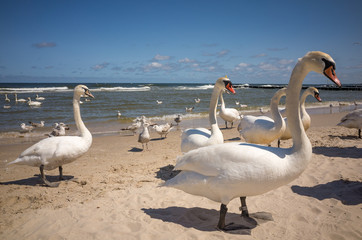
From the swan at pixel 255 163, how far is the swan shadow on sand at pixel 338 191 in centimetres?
188

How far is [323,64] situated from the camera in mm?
2980

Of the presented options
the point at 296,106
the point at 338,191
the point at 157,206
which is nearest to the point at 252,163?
the point at 296,106

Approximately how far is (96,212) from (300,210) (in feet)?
10.7

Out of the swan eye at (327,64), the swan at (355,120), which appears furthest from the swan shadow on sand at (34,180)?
the swan at (355,120)

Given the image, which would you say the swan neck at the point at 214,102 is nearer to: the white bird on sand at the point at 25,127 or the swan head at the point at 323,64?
the swan head at the point at 323,64

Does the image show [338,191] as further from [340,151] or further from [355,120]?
[355,120]

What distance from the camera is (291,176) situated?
10.1 feet

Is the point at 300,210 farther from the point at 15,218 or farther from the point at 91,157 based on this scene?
the point at 91,157

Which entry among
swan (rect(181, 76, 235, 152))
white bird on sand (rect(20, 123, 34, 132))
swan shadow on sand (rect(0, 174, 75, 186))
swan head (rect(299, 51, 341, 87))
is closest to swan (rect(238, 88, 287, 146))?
swan (rect(181, 76, 235, 152))

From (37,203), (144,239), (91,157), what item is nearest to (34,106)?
(91,157)

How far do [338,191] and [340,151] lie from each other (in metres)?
3.26

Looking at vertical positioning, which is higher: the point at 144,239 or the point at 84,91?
the point at 84,91

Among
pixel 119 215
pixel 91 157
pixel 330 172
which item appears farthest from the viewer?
pixel 91 157

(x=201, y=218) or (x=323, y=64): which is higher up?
(x=323, y=64)
